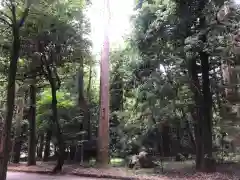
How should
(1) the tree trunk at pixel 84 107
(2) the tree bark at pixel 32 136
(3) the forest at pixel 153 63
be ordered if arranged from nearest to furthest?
(3) the forest at pixel 153 63 < (2) the tree bark at pixel 32 136 < (1) the tree trunk at pixel 84 107

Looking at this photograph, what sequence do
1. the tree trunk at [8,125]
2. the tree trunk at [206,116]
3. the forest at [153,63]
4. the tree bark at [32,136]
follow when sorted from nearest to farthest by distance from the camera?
the tree trunk at [8,125], the forest at [153,63], the tree trunk at [206,116], the tree bark at [32,136]

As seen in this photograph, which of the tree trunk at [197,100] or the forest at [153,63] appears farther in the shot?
the tree trunk at [197,100]

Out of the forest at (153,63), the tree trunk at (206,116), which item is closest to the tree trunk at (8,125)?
the forest at (153,63)

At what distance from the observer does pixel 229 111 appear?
11352mm

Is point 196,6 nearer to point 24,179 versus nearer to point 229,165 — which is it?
point 229,165

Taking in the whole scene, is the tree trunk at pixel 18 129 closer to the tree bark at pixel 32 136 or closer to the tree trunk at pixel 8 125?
the tree bark at pixel 32 136

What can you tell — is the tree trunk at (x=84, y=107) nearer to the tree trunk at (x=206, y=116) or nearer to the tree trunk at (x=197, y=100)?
the tree trunk at (x=197, y=100)

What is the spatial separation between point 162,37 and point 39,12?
4828 millimetres

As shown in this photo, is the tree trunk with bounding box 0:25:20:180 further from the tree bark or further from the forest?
the tree bark

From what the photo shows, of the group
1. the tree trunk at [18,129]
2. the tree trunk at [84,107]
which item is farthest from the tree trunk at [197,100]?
the tree trunk at [18,129]

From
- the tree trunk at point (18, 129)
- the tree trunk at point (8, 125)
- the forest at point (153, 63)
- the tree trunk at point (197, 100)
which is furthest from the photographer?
the tree trunk at point (18, 129)

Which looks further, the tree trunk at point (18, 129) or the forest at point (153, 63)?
the tree trunk at point (18, 129)

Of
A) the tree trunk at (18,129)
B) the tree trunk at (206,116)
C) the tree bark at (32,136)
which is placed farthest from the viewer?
the tree trunk at (18,129)

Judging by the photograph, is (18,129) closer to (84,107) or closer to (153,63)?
(84,107)
